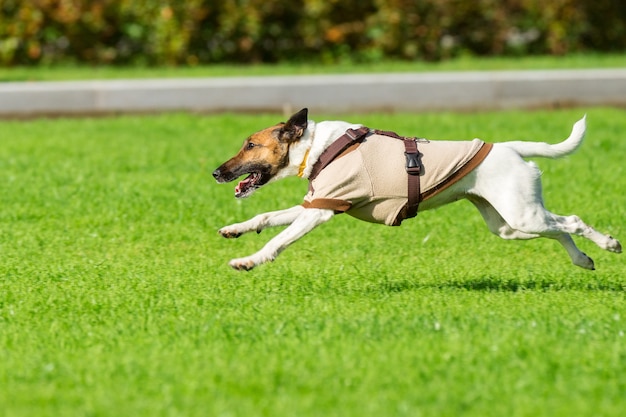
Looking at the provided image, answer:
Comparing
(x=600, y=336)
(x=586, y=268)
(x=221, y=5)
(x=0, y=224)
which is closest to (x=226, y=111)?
(x=221, y=5)

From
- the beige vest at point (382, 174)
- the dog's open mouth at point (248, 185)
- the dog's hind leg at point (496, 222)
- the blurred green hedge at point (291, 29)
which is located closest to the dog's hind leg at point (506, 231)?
the dog's hind leg at point (496, 222)

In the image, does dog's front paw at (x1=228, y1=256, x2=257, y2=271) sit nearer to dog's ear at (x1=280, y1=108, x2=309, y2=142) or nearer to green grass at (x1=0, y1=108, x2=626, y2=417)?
green grass at (x1=0, y1=108, x2=626, y2=417)

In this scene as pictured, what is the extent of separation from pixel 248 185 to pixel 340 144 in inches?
24.3

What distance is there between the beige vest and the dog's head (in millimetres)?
268

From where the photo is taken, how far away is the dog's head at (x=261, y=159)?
273 inches

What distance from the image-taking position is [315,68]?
1753 cm

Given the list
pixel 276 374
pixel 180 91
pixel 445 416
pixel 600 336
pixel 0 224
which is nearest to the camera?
pixel 445 416

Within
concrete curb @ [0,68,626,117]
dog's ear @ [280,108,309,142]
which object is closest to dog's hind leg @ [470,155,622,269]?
dog's ear @ [280,108,309,142]

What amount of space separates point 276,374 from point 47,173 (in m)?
6.21

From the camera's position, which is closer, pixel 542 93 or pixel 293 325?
pixel 293 325

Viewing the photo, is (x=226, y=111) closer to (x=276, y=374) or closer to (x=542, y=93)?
(x=542, y=93)

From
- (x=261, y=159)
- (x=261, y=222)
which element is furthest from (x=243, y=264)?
(x=261, y=159)

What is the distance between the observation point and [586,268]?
7.34 meters

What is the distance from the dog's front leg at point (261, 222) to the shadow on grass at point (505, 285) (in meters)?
0.72
